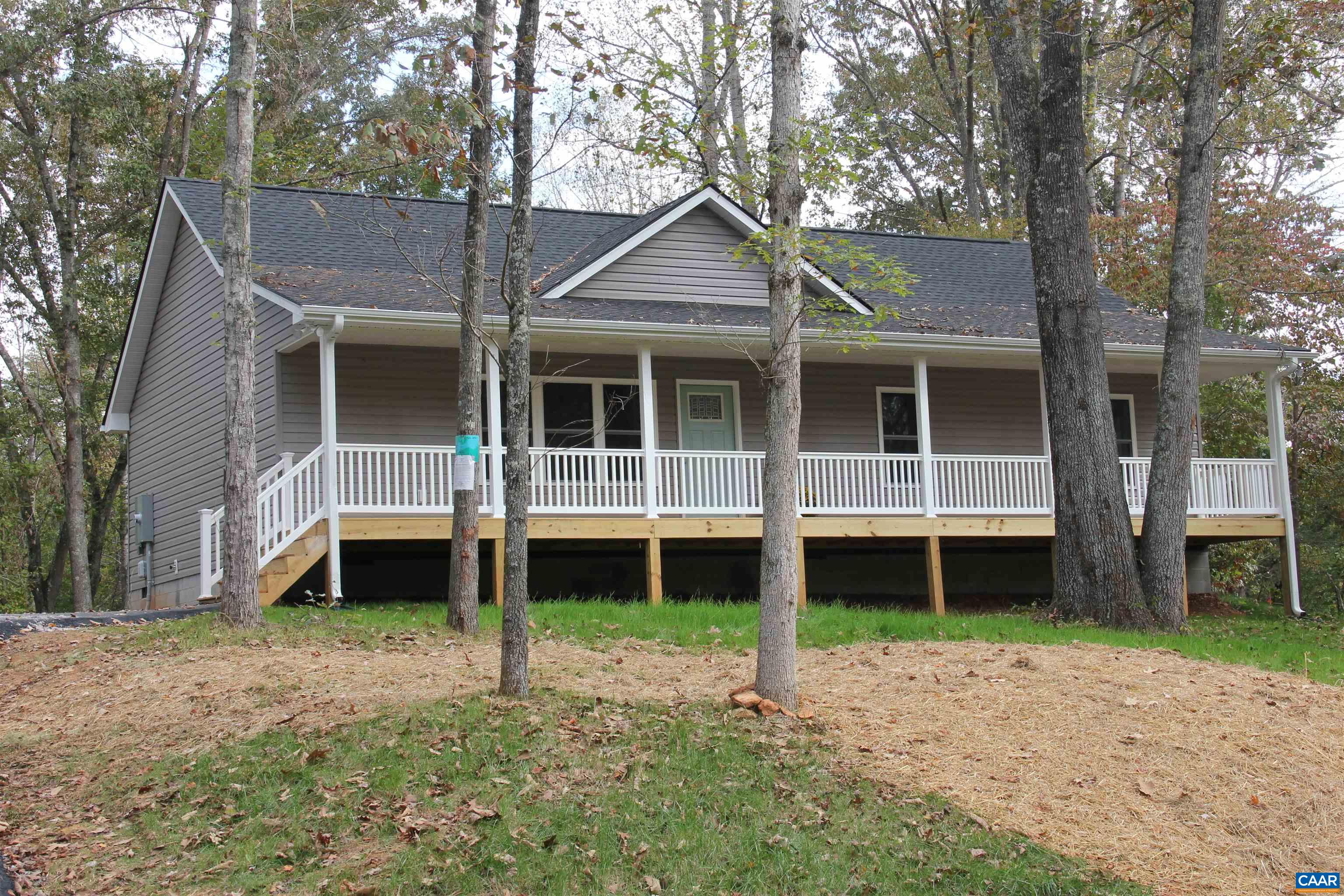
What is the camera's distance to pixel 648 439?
51.3 ft

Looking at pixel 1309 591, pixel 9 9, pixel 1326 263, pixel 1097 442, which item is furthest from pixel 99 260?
pixel 1309 591

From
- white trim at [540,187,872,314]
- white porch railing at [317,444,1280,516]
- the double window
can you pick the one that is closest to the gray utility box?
white porch railing at [317,444,1280,516]

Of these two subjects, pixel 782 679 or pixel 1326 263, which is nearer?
pixel 782 679

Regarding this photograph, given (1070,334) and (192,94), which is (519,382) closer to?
(1070,334)

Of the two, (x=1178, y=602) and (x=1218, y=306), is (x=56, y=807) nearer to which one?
(x=1178, y=602)

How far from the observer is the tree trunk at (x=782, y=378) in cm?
830

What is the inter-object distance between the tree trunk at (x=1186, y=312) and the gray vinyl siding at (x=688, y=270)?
18.4ft

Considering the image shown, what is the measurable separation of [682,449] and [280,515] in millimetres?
5797

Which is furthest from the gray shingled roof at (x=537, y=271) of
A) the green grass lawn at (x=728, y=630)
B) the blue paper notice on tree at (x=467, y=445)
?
the green grass lawn at (x=728, y=630)

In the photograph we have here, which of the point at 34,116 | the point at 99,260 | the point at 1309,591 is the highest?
the point at 34,116

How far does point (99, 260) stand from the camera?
87.8 ft

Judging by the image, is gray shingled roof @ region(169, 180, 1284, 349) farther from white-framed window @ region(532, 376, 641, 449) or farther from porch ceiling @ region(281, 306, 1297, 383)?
white-framed window @ region(532, 376, 641, 449)

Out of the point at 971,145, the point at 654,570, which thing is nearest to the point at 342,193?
the point at 654,570

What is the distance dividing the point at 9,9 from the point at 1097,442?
70.8 ft
